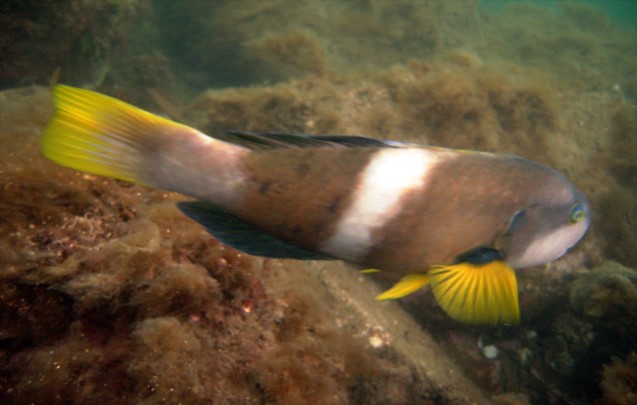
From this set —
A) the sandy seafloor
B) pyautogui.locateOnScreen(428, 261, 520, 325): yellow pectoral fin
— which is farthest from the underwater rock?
pyautogui.locateOnScreen(428, 261, 520, 325): yellow pectoral fin

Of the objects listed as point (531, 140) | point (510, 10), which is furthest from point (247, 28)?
point (510, 10)

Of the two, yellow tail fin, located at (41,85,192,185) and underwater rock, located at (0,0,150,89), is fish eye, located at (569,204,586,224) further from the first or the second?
underwater rock, located at (0,0,150,89)

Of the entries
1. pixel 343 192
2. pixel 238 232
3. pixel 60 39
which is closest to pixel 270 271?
pixel 238 232

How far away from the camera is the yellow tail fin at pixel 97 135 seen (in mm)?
1587

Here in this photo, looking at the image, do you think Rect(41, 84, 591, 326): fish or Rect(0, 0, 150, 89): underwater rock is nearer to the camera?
Rect(41, 84, 591, 326): fish

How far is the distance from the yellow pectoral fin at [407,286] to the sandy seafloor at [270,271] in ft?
3.49

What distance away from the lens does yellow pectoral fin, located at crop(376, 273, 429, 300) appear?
2031mm

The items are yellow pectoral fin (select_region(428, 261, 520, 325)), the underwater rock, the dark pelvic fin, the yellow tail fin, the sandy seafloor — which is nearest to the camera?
the yellow tail fin

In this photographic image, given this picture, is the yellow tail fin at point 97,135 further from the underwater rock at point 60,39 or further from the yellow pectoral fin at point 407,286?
the underwater rock at point 60,39

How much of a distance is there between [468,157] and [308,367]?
1.96 meters

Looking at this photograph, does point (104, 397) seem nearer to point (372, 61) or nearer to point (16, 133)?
point (16, 133)

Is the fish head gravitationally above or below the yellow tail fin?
below

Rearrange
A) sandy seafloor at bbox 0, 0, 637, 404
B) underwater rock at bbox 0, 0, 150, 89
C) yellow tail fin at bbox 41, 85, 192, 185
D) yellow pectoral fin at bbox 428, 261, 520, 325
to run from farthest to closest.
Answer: underwater rock at bbox 0, 0, 150, 89
sandy seafloor at bbox 0, 0, 637, 404
yellow pectoral fin at bbox 428, 261, 520, 325
yellow tail fin at bbox 41, 85, 192, 185

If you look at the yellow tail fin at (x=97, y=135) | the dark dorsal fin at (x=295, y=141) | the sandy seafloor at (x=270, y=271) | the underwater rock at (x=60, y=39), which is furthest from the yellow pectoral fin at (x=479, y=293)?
the underwater rock at (x=60, y=39)
